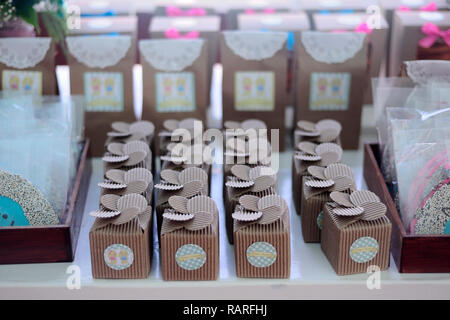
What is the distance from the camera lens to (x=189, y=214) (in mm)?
1589

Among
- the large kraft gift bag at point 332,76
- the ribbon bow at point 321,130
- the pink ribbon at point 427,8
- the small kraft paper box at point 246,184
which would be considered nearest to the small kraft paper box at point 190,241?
the small kraft paper box at point 246,184

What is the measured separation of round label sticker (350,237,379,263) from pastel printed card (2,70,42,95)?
1229mm

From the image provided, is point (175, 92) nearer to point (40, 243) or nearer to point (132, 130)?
point (132, 130)

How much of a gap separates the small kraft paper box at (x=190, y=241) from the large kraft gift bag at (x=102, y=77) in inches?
28.3

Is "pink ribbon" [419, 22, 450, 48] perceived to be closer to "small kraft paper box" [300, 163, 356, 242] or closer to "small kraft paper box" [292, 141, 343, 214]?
"small kraft paper box" [292, 141, 343, 214]

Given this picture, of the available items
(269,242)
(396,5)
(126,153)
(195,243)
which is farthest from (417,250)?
(396,5)

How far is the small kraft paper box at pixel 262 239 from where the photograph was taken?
1.57 m

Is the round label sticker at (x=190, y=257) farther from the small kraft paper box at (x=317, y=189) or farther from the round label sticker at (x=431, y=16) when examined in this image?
the round label sticker at (x=431, y=16)

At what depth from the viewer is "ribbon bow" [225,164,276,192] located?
5.71 ft

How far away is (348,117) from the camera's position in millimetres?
2293

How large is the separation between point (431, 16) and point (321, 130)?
692mm

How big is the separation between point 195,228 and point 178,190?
0.20m

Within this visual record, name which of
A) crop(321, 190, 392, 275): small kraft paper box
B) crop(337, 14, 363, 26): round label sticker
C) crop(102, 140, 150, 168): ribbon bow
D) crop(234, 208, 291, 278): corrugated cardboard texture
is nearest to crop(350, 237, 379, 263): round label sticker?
crop(321, 190, 392, 275): small kraft paper box
